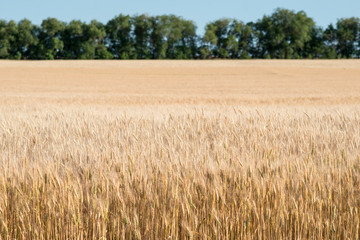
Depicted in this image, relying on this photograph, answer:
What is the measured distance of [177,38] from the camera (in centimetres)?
6725

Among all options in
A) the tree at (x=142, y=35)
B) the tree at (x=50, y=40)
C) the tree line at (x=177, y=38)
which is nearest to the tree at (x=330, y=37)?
the tree line at (x=177, y=38)

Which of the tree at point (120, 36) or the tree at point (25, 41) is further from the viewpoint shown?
the tree at point (120, 36)

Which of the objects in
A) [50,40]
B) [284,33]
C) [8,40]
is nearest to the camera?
[8,40]

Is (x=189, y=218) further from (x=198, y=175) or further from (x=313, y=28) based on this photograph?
(x=313, y=28)

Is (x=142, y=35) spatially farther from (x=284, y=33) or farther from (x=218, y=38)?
(x=284, y=33)

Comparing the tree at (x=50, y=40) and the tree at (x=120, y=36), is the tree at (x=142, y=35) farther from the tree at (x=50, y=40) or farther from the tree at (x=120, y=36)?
the tree at (x=50, y=40)

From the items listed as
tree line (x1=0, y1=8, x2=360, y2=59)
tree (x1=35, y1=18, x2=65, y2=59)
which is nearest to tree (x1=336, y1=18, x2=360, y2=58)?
tree line (x1=0, y1=8, x2=360, y2=59)

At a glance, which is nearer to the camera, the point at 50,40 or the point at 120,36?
the point at 50,40

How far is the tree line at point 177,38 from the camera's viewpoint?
6234cm

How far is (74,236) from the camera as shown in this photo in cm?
228

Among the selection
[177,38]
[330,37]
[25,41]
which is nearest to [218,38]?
[177,38]

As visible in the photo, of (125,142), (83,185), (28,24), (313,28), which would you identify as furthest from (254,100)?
(313,28)

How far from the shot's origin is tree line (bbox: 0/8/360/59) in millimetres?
62344

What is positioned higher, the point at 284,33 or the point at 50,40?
the point at 284,33
